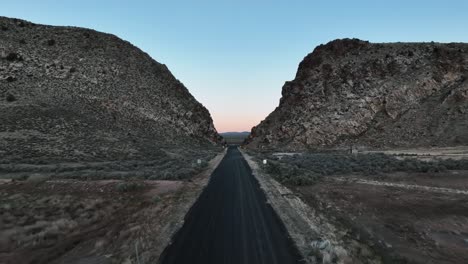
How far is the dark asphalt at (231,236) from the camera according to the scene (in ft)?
26.1

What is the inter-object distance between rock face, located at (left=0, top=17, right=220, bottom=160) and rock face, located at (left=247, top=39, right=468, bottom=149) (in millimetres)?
28879

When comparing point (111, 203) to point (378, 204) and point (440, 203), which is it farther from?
point (440, 203)

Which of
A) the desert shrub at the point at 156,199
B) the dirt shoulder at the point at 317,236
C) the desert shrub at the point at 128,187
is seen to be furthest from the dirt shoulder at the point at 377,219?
the desert shrub at the point at 128,187

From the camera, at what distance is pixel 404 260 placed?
27.5 feet

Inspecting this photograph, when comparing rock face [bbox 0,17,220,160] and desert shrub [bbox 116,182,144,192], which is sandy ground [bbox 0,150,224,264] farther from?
rock face [bbox 0,17,220,160]

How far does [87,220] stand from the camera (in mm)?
12016

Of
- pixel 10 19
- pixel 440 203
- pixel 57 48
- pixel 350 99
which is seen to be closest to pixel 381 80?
pixel 350 99

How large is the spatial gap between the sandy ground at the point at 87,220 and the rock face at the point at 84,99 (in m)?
19.1

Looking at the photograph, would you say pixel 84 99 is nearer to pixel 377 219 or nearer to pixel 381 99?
pixel 377 219

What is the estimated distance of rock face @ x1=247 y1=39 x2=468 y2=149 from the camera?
53.6 meters

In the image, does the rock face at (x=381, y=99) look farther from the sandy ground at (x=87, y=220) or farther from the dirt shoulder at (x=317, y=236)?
the sandy ground at (x=87, y=220)

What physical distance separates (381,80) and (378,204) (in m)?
58.2

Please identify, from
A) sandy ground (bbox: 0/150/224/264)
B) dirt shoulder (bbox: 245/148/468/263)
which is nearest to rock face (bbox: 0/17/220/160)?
sandy ground (bbox: 0/150/224/264)

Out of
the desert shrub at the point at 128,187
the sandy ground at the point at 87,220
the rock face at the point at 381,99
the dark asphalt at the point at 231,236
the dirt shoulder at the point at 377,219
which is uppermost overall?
the rock face at the point at 381,99
